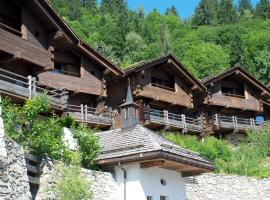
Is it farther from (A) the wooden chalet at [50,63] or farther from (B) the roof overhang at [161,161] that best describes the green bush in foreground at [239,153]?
(B) the roof overhang at [161,161]

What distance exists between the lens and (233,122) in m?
36.5

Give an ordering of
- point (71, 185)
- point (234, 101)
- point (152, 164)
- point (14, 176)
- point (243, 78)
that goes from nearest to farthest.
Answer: point (14, 176), point (71, 185), point (152, 164), point (234, 101), point (243, 78)

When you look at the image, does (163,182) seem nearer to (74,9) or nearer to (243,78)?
(243,78)

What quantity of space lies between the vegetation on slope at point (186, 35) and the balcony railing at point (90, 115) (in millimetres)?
28983

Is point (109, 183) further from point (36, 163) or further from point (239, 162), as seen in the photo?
point (239, 162)

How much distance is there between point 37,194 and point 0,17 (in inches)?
430

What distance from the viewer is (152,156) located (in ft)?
57.0

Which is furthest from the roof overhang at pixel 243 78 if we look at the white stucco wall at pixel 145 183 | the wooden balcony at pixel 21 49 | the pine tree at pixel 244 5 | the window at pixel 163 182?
the pine tree at pixel 244 5

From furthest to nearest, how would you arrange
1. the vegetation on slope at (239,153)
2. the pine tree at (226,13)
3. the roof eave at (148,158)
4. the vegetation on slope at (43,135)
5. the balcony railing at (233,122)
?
1. the pine tree at (226,13)
2. the balcony railing at (233,122)
3. the vegetation on slope at (239,153)
4. the roof eave at (148,158)
5. the vegetation on slope at (43,135)

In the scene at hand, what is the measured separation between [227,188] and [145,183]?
20.7 ft

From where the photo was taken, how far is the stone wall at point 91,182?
15430 millimetres

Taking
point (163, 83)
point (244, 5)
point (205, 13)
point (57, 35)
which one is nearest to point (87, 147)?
point (57, 35)

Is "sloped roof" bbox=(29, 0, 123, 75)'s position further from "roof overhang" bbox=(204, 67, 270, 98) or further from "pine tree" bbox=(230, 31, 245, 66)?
→ "pine tree" bbox=(230, 31, 245, 66)

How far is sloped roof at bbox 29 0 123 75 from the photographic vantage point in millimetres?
24375
